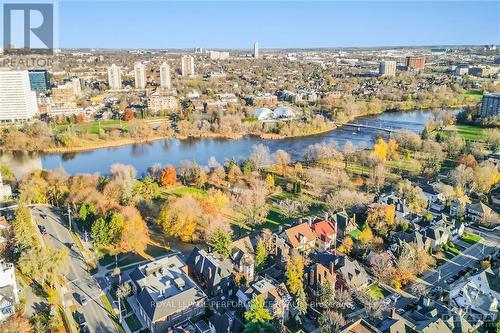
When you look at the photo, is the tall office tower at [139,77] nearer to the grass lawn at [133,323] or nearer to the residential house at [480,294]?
the grass lawn at [133,323]

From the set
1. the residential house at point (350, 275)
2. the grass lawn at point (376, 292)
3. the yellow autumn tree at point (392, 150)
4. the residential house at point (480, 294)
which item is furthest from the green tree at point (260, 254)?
the yellow autumn tree at point (392, 150)

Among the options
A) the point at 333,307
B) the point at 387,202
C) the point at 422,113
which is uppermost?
the point at 422,113

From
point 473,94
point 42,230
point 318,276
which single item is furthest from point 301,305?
point 473,94

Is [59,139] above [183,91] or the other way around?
the other way around

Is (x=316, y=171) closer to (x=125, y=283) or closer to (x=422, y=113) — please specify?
(x=125, y=283)

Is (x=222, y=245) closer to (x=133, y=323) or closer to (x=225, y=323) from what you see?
(x=225, y=323)

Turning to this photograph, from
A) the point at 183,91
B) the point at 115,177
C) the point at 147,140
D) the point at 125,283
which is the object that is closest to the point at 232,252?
the point at 125,283

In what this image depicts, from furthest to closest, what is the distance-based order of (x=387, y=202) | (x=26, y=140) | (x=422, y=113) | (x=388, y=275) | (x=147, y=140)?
(x=422, y=113) → (x=147, y=140) → (x=26, y=140) → (x=387, y=202) → (x=388, y=275)
